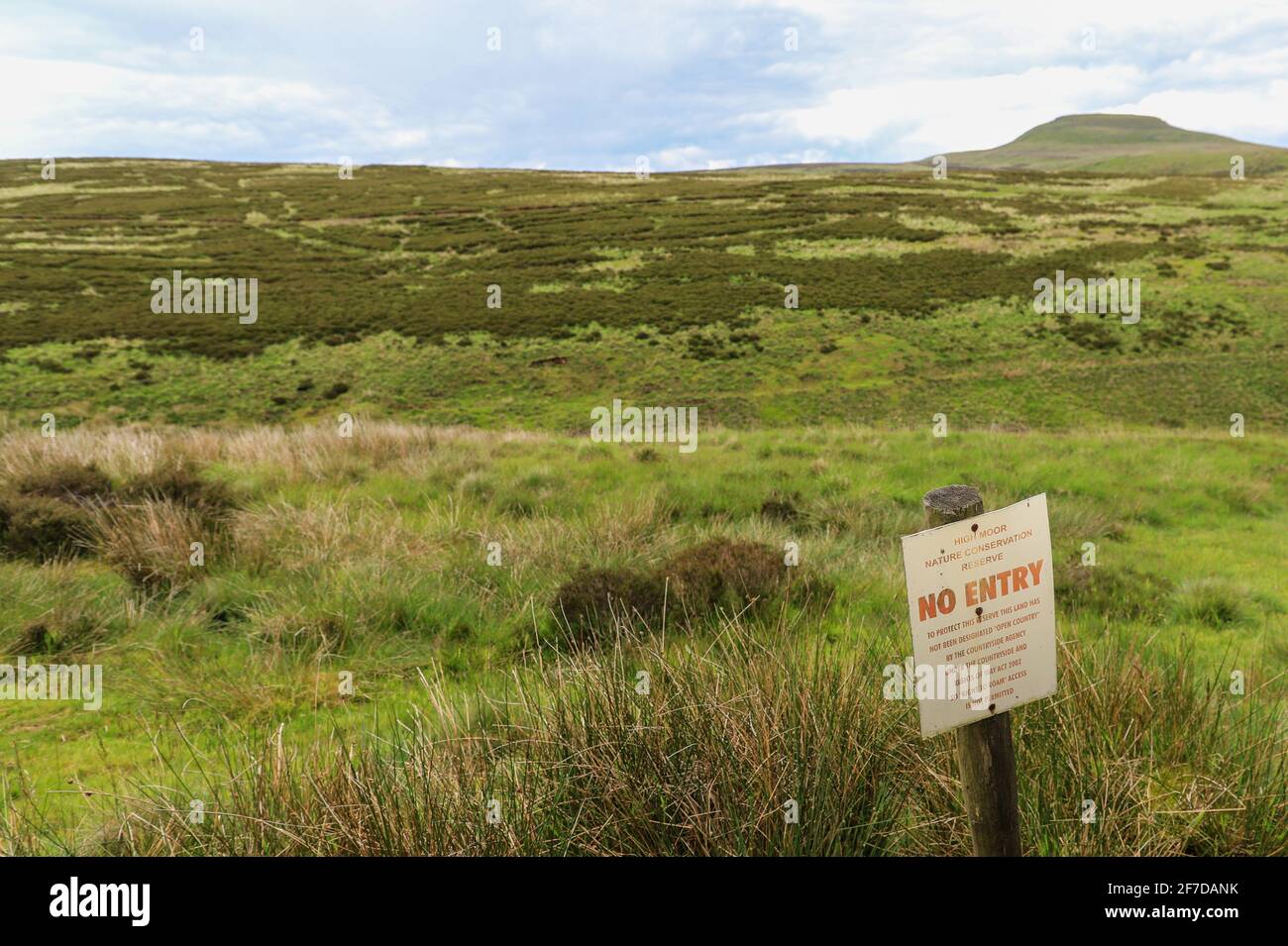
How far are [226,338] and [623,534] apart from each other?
26788 millimetres

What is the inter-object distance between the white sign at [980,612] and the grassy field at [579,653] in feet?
2.90

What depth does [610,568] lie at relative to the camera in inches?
265

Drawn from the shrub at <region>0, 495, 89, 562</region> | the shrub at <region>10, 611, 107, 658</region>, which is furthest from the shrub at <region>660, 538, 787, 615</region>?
the shrub at <region>0, 495, 89, 562</region>

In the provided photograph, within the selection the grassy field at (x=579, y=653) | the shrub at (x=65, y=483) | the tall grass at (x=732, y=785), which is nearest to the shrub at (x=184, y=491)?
the grassy field at (x=579, y=653)

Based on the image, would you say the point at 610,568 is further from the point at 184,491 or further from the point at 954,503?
the point at 184,491

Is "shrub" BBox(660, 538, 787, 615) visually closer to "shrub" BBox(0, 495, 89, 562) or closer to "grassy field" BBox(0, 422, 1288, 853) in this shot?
"grassy field" BBox(0, 422, 1288, 853)

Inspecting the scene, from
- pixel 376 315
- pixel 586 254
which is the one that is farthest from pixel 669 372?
pixel 586 254

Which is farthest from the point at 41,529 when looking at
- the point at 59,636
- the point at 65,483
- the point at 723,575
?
the point at 723,575

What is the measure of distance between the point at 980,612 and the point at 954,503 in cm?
30

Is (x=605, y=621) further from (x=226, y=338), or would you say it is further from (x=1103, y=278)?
(x=1103, y=278)

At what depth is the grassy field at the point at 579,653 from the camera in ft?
9.63

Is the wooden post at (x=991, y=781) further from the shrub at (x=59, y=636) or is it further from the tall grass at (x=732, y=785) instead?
the shrub at (x=59, y=636)
